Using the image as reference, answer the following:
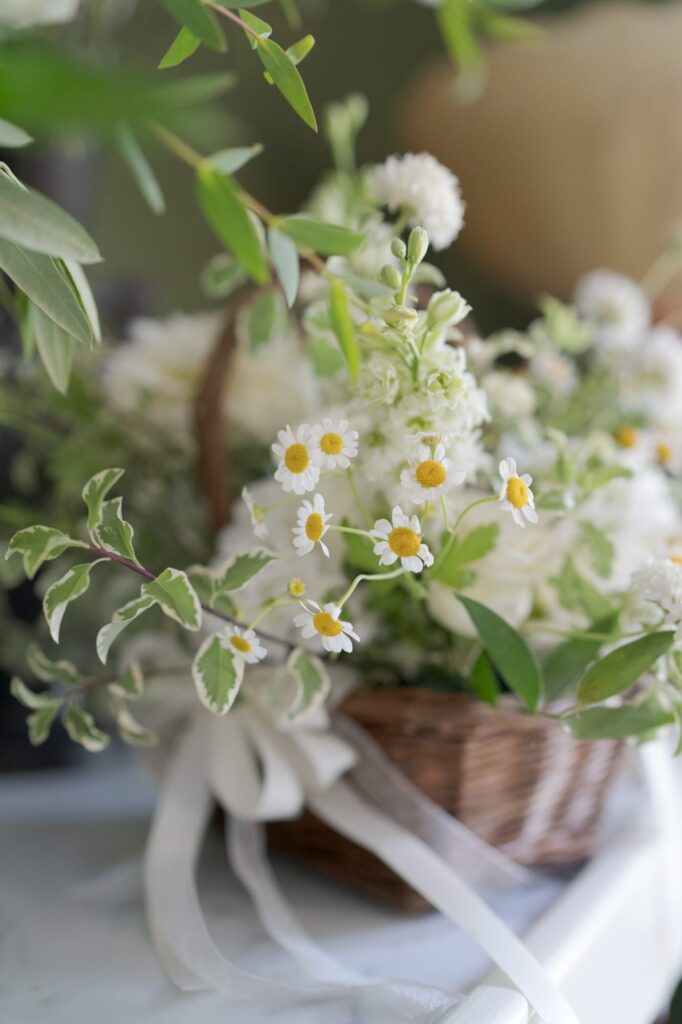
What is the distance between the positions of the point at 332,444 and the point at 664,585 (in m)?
0.16

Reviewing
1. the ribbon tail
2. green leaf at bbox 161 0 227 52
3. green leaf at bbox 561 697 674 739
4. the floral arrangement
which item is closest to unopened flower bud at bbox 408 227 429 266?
the floral arrangement

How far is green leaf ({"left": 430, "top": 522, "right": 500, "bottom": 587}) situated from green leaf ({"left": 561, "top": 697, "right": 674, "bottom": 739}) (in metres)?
0.09

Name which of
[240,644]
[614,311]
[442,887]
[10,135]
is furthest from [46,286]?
[614,311]

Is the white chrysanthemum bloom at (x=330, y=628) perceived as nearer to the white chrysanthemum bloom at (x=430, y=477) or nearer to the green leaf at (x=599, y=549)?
the white chrysanthemum bloom at (x=430, y=477)

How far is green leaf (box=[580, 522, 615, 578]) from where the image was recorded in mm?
520

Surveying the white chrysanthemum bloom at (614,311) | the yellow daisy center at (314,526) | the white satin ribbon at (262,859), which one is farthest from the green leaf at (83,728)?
the white chrysanthemum bloom at (614,311)

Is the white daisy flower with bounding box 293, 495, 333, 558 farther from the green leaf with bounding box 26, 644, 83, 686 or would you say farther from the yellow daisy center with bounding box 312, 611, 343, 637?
the green leaf with bounding box 26, 644, 83, 686

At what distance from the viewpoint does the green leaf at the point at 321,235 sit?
0.38m

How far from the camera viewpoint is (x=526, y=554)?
1.69 feet

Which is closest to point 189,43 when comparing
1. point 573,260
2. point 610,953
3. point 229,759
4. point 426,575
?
point 426,575

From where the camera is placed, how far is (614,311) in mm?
721

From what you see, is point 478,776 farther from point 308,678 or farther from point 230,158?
point 230,158

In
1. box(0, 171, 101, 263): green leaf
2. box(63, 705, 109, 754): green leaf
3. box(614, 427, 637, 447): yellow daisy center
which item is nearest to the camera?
box(0, 171, 101, 263): green leaf

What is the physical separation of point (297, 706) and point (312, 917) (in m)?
0.18
